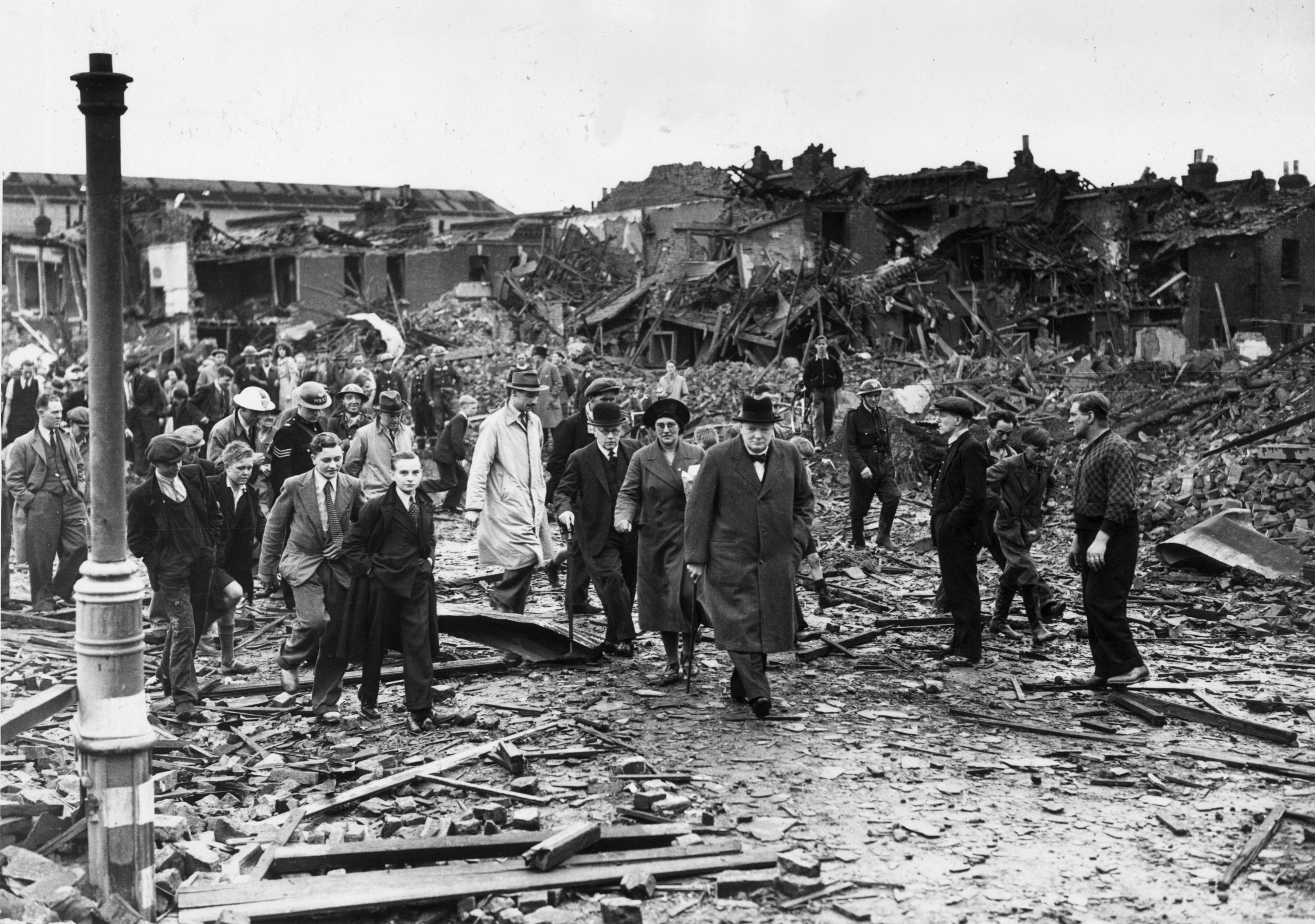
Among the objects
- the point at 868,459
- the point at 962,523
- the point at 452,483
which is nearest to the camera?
the point at 962,523

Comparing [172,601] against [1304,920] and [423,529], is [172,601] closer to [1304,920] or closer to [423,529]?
[423,529]

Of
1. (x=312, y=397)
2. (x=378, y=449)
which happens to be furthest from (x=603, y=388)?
(x=312, y=397)

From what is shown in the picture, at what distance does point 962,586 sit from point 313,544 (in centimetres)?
456

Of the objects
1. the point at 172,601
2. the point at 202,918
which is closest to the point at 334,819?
the point at 202,918

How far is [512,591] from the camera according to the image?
998 cm

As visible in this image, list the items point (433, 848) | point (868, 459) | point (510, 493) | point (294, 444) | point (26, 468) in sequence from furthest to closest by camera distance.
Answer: point (868, 459)
point (26, 468)
point (294, 444)
point (510, 493)
point (433, 848)

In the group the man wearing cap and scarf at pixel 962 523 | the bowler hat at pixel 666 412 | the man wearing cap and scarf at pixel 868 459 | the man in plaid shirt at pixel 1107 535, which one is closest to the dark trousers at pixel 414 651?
the bowler hat at pixel 666 412

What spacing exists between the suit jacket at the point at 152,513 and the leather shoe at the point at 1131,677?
6.10m

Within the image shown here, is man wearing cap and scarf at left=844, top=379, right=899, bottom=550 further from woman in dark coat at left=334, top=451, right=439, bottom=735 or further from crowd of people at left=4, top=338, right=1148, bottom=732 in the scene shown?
woman in dark coat at left=334, top=451, right=439, bottom=735

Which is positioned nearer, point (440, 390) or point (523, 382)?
point (523, 382)

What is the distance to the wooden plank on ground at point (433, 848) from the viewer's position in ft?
17.0

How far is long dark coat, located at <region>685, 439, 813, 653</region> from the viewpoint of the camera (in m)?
7.62

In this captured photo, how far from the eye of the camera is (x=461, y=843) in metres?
5.34

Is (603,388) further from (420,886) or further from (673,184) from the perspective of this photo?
(673,184)
